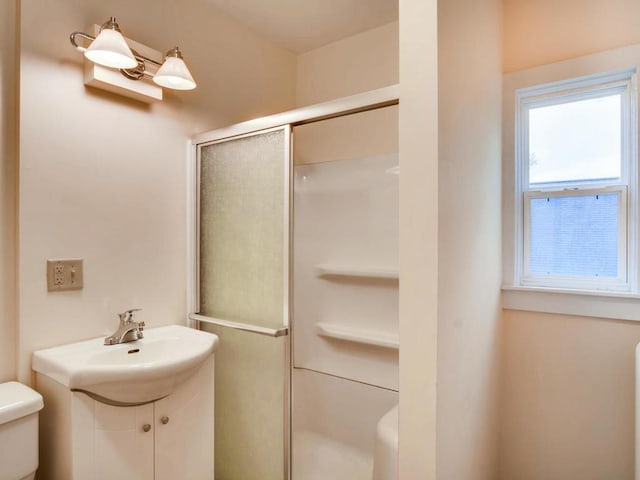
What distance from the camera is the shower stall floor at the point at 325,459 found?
6.81ft

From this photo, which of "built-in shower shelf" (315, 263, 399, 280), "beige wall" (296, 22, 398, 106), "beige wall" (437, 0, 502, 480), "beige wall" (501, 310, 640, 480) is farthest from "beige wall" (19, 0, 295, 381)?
"beige wall" (501, 310, 640, 480)

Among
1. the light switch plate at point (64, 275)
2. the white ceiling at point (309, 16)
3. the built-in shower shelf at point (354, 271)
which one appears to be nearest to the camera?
the light switch plate at point (64, 275)

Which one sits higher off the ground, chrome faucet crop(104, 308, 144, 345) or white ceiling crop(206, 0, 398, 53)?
white ceiling crop(206, 0, 398, 53)

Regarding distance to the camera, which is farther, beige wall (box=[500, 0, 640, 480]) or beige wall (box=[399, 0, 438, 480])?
beige wall (box=[500, 0, 640, 480])

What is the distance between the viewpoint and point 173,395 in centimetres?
156

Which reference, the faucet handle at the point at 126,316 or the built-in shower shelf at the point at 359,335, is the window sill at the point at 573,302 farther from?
the faucet handle at the point at 126,316

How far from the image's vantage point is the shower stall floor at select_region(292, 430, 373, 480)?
6.81 feet

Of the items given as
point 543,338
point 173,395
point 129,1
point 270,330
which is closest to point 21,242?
point 173,395

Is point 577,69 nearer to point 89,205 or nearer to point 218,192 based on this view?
point 218,192

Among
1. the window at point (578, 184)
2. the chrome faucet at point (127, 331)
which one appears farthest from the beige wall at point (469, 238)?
the chrome faucet at point (127, 331)

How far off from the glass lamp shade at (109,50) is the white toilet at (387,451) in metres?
1.76

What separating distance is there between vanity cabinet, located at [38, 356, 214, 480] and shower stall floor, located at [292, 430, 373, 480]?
2.13 feet

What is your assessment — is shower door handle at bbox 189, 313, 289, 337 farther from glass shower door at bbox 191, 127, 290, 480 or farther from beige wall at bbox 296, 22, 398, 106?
beige wall at bbox 296, 22, 398, 106

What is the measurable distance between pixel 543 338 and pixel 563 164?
832mm
